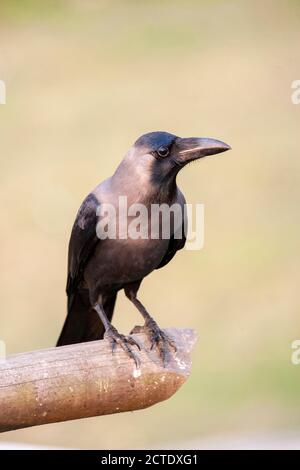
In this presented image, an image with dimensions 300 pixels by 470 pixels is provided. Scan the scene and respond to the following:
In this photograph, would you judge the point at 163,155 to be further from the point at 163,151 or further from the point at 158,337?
the point at 158,337

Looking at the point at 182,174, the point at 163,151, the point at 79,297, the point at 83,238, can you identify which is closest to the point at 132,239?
the point at 83,238

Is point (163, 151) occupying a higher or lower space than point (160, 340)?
higher

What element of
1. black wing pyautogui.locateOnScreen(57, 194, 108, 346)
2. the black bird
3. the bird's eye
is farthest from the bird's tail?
the bird's eye

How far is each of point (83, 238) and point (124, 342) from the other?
1.78 feet

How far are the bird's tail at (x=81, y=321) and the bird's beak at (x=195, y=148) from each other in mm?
917

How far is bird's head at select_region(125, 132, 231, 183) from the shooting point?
4160 millimetres

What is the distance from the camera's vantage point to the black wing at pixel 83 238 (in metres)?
4.36

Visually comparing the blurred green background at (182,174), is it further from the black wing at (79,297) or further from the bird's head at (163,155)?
the bird's head at (163,155)

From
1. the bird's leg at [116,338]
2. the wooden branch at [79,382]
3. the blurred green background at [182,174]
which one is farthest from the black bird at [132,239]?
the blurred green background at [182,174]

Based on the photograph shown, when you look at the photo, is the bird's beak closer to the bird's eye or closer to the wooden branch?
the bird's eye

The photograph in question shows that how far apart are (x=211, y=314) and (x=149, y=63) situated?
414 cm

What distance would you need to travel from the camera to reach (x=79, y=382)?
381cm
